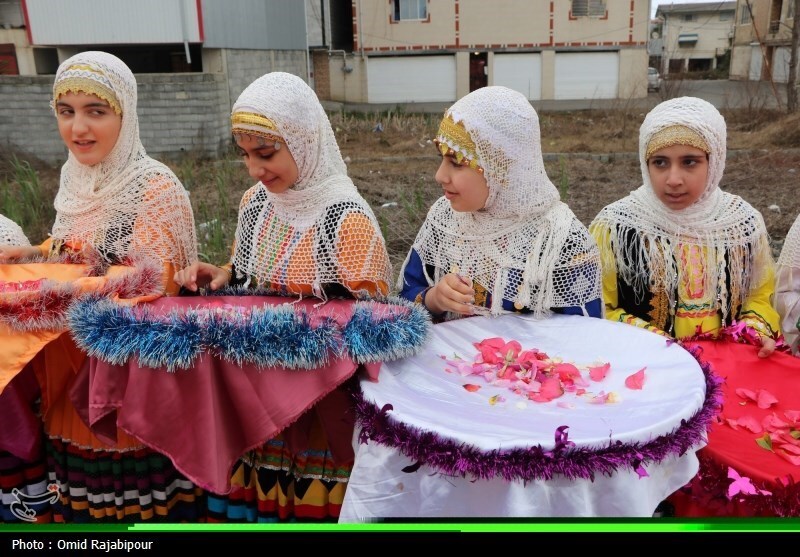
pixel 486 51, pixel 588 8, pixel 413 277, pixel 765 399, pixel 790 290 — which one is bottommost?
pixel 765 399

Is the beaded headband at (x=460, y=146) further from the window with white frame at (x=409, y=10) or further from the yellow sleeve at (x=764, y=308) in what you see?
the window with white frame at (x=409, y=10)

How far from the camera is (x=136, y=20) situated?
1080 centimetres

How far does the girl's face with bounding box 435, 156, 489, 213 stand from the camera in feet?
6.75

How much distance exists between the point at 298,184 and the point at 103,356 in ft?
2.80

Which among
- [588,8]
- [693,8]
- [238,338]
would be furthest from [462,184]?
[693,8]

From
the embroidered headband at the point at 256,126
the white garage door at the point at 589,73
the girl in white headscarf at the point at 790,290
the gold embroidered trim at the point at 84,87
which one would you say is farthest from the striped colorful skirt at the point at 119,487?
the white garage door at the point at 589,73

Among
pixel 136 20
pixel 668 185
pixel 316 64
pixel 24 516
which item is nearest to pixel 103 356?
pixel 24 516

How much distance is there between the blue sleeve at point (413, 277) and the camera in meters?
2.32

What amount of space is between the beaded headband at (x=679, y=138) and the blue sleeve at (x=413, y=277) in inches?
33.7

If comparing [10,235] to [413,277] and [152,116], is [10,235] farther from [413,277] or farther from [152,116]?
[152,116]

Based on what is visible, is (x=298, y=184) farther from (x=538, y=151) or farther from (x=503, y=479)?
(x=503, y=479)

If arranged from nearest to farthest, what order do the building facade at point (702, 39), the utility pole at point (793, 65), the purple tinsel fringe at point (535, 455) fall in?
the purple tinsel fringe at point (535, 455) → the utility pole at point (793, 65) → the building facade at point (702, 39)

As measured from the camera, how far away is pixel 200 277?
2.32 metres

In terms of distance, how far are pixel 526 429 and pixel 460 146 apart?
896 millimetres
